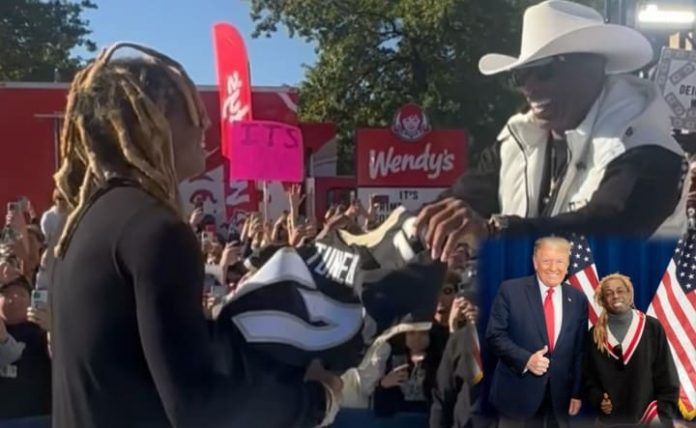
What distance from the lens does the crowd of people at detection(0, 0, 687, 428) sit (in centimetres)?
162

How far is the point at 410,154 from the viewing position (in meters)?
2.42

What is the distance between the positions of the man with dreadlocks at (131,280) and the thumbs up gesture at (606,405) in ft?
3.67

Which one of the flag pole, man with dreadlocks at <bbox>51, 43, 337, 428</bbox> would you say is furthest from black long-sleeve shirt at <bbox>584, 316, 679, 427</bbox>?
man with dreadlocks at <bbox>51, 43, 337, 428</bbox>

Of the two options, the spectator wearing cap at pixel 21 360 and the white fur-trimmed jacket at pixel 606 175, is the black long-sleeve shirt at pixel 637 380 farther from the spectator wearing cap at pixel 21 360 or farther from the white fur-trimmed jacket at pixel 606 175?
the spectator wearing cap at pixel 21 360

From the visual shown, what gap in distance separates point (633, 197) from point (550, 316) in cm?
39

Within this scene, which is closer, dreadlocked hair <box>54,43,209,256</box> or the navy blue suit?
dreadlocked hair <box>54,43,209,256</box>

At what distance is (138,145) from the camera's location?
62.4 inches

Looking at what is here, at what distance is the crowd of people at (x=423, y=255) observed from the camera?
1621mm

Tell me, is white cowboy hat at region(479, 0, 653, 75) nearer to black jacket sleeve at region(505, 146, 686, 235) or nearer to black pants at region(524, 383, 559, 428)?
black jacket sleeve at region(505, 146, 686, 235)

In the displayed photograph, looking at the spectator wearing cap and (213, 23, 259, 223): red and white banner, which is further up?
(213, 23, 259, 223): red and white banner

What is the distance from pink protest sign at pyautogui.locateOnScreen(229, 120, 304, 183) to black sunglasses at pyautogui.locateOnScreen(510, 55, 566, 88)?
0.58 m

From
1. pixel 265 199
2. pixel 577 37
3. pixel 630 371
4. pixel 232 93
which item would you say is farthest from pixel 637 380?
pixel 232 93

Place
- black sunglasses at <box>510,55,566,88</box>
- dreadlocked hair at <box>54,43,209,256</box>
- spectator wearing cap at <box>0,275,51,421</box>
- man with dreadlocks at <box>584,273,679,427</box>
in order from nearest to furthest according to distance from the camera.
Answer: dreadlocked hair at <box>54,43,209,256</box> → black sunglasses at <box>510,55,566,88</box> → man with dreadlocks at <box>584,273,679,427</box> → spectator wearing cap at <box>0,275,51,421</box>

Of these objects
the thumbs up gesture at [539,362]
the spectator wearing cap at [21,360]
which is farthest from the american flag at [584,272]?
the spectator wearing cap at [21,360]
